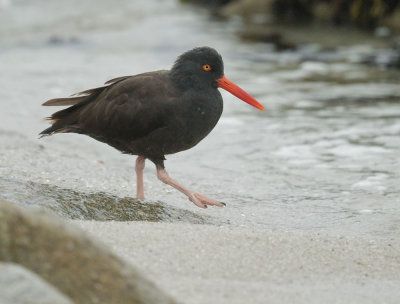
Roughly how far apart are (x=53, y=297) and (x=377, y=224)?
11.0 ft

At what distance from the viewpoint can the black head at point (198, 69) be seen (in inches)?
199

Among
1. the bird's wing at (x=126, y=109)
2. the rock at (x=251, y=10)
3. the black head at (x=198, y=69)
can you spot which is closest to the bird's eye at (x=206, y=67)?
the black head at (x=198, y=69)

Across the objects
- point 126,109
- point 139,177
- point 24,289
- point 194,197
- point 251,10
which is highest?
point 251,10

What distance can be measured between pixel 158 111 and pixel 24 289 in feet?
8.59

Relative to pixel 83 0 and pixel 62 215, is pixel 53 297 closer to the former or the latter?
pixel 62 215

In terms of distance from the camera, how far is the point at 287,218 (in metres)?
5.33

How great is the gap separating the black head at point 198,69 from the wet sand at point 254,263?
134 centimetres

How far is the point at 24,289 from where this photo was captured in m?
2.38

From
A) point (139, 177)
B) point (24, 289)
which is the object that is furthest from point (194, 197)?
point (24, 289)

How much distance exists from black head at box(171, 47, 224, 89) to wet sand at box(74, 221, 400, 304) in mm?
1342

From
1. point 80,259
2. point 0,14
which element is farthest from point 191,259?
point 0,14

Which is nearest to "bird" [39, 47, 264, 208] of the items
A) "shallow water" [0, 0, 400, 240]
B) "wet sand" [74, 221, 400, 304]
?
"shallow water" [0, 0, 400, 240]

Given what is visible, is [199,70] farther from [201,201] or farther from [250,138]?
[250,138]

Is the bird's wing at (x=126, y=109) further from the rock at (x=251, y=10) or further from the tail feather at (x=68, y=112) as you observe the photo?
the rock at (x=251, y=10)
